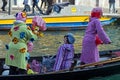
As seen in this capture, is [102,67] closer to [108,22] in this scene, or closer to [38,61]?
[38,61]

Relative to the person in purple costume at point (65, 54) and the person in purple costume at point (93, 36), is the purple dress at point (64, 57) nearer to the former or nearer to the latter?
the person in purple costume at point (65, 54)

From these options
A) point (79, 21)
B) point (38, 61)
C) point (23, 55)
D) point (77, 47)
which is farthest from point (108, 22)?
point (23, 55)

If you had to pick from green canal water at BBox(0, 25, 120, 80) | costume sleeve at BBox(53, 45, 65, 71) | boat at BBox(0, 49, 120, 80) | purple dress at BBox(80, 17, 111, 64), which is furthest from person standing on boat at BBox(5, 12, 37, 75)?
green canal water at BBox(0, 25, 120, 80)

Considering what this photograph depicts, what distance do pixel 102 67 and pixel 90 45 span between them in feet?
1.67

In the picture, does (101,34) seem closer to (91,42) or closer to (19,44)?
(91,42)

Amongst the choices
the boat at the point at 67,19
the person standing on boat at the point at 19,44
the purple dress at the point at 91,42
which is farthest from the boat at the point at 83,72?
the boat at the point at 67,19

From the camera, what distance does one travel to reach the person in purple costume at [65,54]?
835cm

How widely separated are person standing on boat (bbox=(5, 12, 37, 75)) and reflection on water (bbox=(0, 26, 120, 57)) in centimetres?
543

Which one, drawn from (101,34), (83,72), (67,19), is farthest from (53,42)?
(101,34)

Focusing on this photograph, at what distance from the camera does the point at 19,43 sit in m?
7.78

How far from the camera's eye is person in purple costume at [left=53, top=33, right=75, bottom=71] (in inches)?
329

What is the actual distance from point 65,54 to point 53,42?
750 cm

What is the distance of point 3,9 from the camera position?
23688 millimetres

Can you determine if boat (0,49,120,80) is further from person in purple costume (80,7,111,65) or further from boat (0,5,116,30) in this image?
boat (0,5,116,30)
